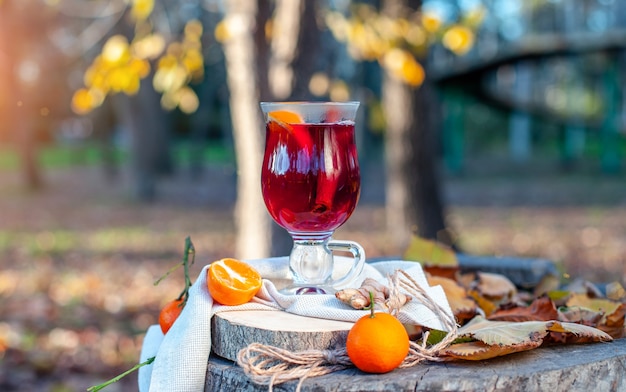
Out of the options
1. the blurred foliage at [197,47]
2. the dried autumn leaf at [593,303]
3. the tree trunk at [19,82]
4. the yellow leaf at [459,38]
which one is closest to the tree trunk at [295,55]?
the blurred foliage at [197,47]

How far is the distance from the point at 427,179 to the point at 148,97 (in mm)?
9290

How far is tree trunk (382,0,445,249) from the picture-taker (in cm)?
635

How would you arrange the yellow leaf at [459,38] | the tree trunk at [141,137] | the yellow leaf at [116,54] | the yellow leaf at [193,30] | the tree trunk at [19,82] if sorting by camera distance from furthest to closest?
the tree trunk at [141,137] → the tree trunk at [19,82] → the yellow leaf at [193,30] → the yellow leaf at [459,38] → the yellow leaf at [116,54]

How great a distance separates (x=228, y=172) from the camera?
68.3 feet

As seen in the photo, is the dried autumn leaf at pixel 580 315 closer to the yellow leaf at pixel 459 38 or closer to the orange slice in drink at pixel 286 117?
the orange slice in drink at pixel 286 117

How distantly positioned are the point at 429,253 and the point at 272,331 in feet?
3.10

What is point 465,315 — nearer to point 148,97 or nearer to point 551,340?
point 551,340

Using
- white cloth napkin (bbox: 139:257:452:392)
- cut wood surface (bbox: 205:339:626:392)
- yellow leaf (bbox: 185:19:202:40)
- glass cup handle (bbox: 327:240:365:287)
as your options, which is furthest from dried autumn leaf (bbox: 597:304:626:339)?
yellow leaf (bbox: 185:19:202:40)

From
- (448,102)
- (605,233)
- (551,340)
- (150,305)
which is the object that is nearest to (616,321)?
(551,340)

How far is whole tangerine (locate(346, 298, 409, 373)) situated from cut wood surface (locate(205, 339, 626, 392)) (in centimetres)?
3

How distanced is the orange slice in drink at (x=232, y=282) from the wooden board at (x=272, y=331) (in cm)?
4

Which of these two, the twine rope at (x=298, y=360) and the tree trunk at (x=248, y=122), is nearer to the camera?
the twine rope at (x=298, y=360)

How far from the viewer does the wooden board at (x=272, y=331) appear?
1.58 metres

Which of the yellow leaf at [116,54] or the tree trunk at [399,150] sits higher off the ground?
Result: the yellow leaf at [116,54]
